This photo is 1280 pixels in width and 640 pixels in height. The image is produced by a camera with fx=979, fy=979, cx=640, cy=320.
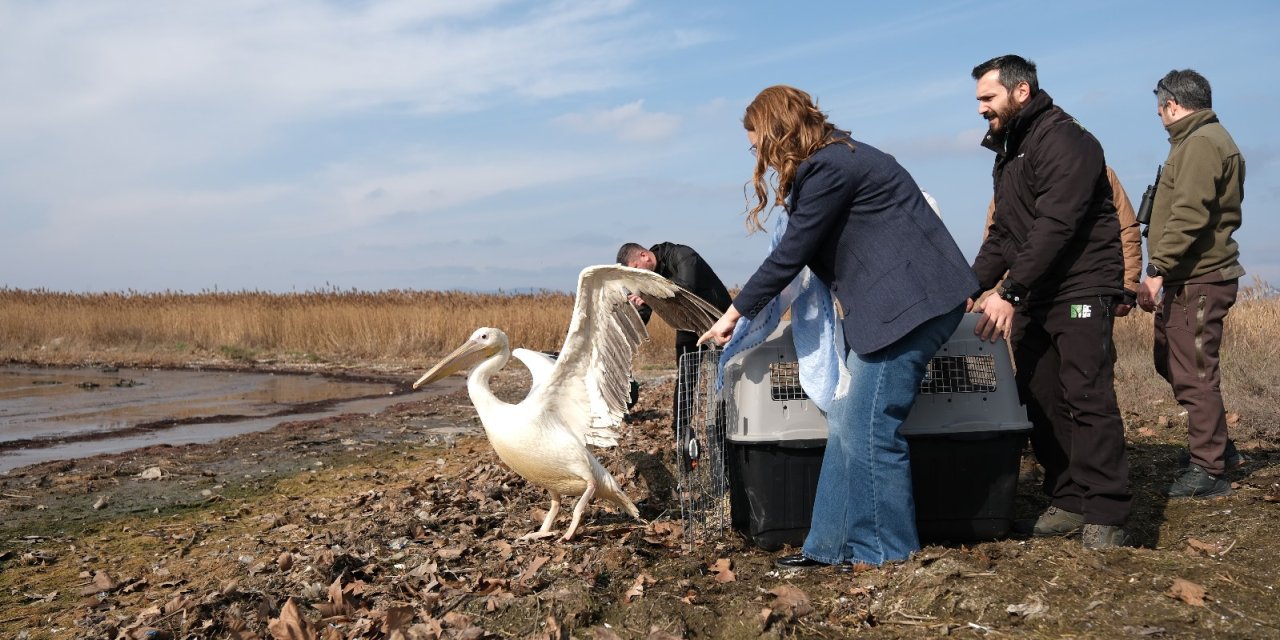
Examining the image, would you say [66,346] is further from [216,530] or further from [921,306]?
[921,306]

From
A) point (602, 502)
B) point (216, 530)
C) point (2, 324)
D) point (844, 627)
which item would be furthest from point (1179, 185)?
point (2, 324)

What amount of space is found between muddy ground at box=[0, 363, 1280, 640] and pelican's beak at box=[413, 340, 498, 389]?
2.98 feet

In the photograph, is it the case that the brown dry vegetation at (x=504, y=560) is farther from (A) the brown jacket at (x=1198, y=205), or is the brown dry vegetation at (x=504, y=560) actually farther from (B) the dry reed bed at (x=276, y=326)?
(B) the dry reed bed at (x=276, y=326)

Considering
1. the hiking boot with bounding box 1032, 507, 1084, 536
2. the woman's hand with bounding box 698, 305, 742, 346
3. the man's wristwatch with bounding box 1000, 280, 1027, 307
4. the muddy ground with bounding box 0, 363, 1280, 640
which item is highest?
the man's wristwatch with bounding box 1000, 280, 1027, 307

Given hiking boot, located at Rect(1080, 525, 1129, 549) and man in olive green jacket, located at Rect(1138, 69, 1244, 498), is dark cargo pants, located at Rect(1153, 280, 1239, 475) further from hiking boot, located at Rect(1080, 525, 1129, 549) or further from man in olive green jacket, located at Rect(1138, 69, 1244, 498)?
hiking boot, located at Rect(1080, 525, 1129, 549)

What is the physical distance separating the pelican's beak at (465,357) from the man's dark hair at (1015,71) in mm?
3460

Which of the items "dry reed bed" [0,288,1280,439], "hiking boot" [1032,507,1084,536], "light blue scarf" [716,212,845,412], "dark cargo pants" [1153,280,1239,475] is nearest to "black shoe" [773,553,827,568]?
"light blue scarf" [716,212,845,412]

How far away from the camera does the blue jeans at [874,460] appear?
423 cm

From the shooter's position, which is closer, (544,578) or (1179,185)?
(544,578)

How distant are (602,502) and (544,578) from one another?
2169 millimetres

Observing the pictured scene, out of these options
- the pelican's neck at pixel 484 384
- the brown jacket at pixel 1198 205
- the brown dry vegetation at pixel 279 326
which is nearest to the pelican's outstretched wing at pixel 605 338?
the pelican's neck at pixel 484 384

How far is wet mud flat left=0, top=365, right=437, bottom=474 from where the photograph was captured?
35.9 feet

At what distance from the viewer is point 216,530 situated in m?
6.58

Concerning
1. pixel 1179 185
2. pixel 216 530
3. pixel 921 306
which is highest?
pixel 1179 185
